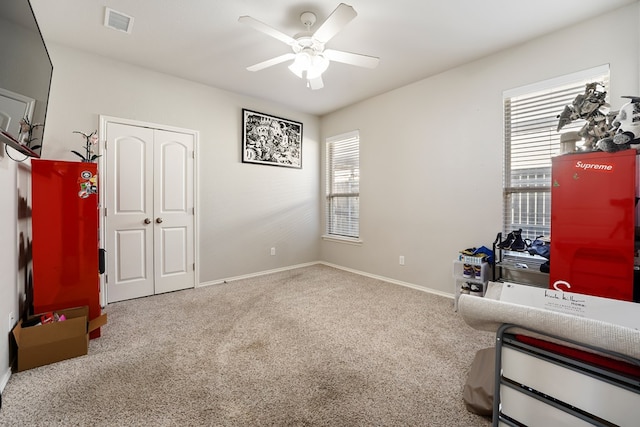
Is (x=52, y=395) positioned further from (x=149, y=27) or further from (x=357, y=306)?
(x=149, y=27)

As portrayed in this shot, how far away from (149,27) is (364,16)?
195cm

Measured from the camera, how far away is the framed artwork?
4.10 m

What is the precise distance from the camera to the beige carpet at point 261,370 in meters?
1.44

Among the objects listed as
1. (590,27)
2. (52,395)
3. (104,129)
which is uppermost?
(590,27)

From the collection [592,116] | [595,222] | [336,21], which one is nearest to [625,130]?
[592,116]

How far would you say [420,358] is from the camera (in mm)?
1974

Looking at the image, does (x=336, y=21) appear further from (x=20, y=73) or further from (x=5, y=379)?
(x=5, y=379)

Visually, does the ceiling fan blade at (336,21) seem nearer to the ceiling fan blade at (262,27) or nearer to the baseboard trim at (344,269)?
the ceiling fan blade at (262,27)

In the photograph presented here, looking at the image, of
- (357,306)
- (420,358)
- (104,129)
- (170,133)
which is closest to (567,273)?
(420,358)

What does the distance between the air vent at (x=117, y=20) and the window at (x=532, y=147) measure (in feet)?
12.1

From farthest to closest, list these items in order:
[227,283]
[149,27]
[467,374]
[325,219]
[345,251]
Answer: [325,219]
[345,251]
[227,283]
[149,27]
[467,374]

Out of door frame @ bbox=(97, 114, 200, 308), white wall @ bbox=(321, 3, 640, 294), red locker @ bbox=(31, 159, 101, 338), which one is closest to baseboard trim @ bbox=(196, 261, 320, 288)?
door frame @ bbox=(97, 114, 200, 308)

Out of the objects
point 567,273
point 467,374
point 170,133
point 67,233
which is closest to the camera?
point 467,374

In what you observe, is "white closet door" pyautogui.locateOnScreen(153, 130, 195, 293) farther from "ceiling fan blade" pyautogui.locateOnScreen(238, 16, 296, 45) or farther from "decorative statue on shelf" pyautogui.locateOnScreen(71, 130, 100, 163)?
"ceiling fan blade" pyautogui.locateOnScreen(238, 16, 296, 45)
